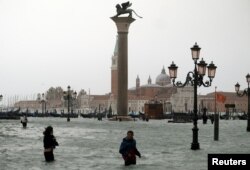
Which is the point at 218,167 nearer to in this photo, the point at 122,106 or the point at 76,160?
the point at 76,160

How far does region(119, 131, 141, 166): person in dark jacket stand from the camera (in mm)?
12938

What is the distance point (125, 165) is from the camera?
43.9 feet

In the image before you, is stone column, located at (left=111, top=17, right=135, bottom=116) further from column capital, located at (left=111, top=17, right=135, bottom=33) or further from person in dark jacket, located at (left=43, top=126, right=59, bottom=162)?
person in dark jacket, located at (left=43, top=126, right=59, bottom=162)

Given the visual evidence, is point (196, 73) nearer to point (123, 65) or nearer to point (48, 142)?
point (48, 142)

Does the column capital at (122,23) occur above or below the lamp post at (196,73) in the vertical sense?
above

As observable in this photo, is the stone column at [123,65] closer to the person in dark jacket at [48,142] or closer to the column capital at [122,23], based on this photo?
the column capital at [122,23]

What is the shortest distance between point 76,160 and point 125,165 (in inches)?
72.8

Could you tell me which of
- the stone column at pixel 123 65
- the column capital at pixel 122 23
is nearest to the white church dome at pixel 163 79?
the stone column at pixel 123 65

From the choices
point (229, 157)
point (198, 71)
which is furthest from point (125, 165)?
point (198, 71)

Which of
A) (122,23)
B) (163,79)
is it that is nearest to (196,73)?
(122,23)

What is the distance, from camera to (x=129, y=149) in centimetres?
1306

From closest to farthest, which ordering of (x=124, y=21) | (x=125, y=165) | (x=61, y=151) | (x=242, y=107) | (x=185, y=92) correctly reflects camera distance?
(x=125, y=165), (x=61, y=151), (x=124, y=21), (x=185, y=92), (x=242, y=107)

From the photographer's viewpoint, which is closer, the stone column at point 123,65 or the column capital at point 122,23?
the column capital at point 122,23

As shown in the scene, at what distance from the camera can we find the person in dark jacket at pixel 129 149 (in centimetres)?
1294
